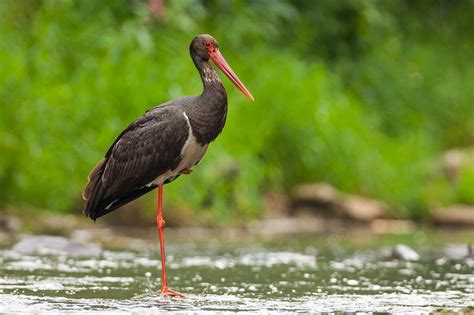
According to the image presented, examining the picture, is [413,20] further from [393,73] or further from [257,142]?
[257,142]

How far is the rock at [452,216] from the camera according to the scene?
1409 centimetres

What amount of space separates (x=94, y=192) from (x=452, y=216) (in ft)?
25.6

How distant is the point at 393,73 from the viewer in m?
18.2

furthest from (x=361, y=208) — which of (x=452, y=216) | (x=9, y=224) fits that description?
(x=9, y=224)

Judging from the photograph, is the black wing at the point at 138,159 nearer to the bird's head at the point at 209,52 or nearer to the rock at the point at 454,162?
the bird's head at the point at 209,52

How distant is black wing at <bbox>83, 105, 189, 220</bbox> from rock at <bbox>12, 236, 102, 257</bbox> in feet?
→ 6.21

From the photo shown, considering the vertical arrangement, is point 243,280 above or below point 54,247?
below

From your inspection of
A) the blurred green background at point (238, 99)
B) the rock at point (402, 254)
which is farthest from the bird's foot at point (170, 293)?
the blurred green background at point (238, 99)

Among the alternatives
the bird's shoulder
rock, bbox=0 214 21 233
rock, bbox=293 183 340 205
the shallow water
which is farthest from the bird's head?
rock, bbox=293 183 340 205

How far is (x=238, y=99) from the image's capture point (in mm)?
13539

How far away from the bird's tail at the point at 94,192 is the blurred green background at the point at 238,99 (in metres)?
3.82

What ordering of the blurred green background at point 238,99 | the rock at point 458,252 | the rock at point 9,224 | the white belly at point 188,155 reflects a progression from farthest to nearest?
the blurred green background at point 238,99 < the rock at point 9,224 < the rock at point 458,252 < the white belly at point 188,155

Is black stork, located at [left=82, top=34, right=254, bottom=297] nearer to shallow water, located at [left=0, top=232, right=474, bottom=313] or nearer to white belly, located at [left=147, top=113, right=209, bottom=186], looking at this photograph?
white belly, located at [left=147, top=113, right=209, bottom=186]

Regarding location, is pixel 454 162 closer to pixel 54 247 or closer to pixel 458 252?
pixel 458 252
